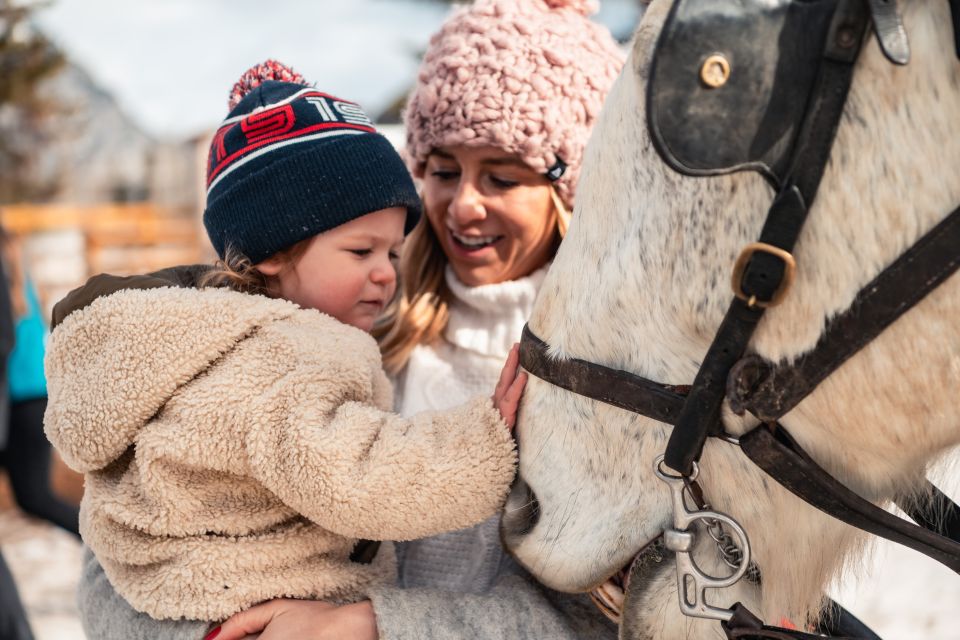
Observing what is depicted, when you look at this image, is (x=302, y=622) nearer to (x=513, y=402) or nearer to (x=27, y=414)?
(x=513, y=402)

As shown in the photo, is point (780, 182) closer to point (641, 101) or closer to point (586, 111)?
point (641, 101)

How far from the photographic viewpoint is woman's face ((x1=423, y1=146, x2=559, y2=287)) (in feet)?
6.34

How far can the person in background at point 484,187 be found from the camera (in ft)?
6.00

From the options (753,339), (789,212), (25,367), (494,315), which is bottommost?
(25,367)

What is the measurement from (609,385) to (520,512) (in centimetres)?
26

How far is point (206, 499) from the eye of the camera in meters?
1.35

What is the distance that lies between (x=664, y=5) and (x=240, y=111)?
94cm

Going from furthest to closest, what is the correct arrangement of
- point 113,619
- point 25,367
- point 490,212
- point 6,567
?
1. point 25,367
2. point 6,567
3. point 490,212
4. point 113,619

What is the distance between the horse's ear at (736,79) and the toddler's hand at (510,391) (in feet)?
1.50

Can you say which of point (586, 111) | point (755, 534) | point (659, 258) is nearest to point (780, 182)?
point (659, 258)

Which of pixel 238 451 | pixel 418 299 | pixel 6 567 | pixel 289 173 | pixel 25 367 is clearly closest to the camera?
pixel 238 451

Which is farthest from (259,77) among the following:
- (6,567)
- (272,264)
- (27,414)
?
(27,414)

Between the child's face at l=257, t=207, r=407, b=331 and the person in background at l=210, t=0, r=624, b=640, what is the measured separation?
0.91ft

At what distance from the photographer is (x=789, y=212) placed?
0.96 metres
